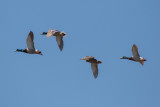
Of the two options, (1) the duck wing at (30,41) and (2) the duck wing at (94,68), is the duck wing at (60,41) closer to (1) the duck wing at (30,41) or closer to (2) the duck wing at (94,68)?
(2) the duck wing at (94,68)

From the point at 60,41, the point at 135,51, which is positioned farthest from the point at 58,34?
the point at 135,51

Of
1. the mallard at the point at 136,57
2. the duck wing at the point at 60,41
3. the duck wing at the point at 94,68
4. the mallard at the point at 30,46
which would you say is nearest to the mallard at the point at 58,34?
the duck wing at the point at 60,41

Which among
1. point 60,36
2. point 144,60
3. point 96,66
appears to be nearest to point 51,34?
point 60,36

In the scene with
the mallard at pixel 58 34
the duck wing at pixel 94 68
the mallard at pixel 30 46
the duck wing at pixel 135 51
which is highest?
the mallard at pixel 58 34

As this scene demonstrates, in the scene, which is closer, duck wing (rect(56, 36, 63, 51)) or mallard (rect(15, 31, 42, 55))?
mallard (rect(15, 31, 42, 55))

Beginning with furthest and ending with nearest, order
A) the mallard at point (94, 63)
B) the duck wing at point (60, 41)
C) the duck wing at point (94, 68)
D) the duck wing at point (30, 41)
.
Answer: the duck wing at point (60, 41) < the duck wing at point (94, 68) < the mallard at point (94, 63) < the duck wing at point (30, 41)

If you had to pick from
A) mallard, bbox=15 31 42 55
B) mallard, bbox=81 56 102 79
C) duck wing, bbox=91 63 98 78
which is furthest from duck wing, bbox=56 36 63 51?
mallard, bbox=15 31 42 55

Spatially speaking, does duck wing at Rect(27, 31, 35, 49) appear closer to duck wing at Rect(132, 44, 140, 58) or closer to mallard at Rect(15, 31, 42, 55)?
mallard at Rect(15, 31, 42, 55)

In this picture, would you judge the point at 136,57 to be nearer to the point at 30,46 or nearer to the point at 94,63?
the point at 94,63

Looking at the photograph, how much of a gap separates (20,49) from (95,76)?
21.6 ft

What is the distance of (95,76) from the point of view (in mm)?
48906

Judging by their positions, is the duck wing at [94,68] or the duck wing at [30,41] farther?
the duck wing at [94,68]

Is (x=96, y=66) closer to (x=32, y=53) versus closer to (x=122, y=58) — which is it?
(x=122, y=58)

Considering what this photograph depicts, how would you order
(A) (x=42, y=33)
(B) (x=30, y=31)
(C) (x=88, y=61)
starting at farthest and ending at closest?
(A) (x=42, y=33), (C) (x=88, y=61), (B) (x=30, y=31)
